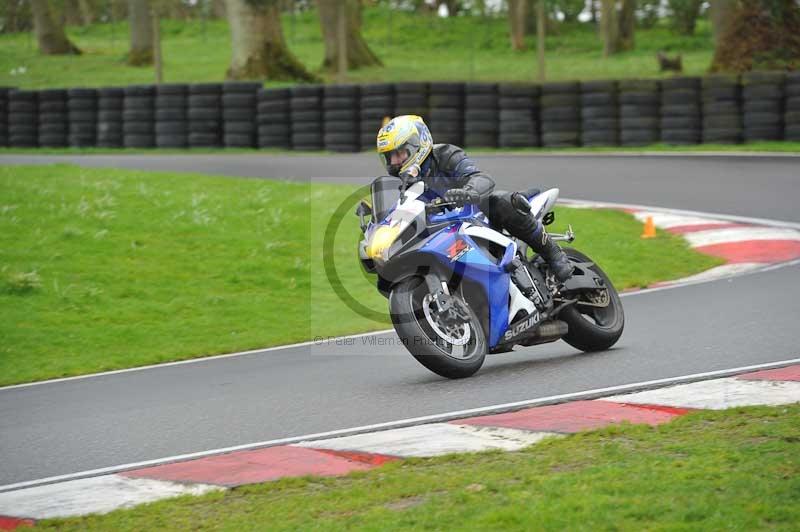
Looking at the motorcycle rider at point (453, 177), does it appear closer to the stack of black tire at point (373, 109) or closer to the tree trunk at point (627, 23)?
the stack of black tire at point (373, 109)

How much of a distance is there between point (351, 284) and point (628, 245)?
302 cm

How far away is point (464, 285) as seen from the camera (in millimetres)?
7742

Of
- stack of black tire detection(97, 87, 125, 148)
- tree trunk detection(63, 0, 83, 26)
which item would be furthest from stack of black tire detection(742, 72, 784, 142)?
tree trunk detection(63, 0, 83, 26)

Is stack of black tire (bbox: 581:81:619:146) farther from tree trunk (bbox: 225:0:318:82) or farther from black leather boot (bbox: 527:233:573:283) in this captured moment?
black leather boot (bbox: 527:233:573:283)

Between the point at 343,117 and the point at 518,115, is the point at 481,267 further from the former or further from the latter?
the point at 343,117

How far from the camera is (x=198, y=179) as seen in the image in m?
17.4

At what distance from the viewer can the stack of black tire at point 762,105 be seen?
20.6 metres

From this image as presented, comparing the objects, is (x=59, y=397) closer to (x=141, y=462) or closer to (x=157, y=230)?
(x=141, y=462)

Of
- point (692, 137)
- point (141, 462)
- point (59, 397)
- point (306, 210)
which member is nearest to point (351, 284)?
point (306, 210)

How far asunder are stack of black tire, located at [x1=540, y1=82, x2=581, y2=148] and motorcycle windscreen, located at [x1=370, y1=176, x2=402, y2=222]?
15.0 m

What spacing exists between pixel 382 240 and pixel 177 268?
546 centimetres

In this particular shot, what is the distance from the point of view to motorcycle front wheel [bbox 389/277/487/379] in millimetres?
7254

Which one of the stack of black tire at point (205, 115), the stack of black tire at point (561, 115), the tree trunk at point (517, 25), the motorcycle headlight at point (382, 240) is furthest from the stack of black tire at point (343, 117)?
the tree trunk at point (517, 25)

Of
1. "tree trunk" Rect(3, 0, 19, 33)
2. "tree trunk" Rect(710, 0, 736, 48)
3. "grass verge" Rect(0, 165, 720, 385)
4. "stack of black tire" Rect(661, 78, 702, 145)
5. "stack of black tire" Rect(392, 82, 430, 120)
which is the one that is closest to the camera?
"grass verge" Rect(0, 165, 720, 385)
